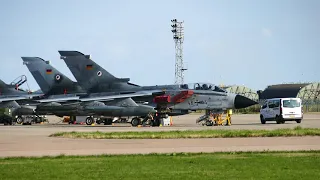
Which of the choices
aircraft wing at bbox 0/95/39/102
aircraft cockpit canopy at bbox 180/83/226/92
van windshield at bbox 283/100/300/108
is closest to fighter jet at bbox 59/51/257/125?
aircraft cockpit canopy at bbox 180/83/226/92

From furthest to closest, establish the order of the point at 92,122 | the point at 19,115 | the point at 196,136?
the point at 19,115
the point at 92,122
the point at 196,136

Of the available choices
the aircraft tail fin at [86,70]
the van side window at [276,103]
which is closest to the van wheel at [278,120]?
the van side window at [276,103]

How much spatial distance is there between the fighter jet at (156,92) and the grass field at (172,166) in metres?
26.0

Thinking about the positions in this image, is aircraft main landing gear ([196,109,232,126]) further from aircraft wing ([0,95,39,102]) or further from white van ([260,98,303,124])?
aircraft wing ([0,95,39,102])

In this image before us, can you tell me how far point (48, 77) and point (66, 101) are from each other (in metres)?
5.91

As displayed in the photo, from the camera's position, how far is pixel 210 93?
43125mm

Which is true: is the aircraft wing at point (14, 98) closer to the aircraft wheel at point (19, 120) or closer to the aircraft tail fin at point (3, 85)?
the aircraft wheel at point (19, 120)

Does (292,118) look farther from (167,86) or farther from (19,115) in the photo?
(19,115)

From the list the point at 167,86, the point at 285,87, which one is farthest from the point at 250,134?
the point at 285,87

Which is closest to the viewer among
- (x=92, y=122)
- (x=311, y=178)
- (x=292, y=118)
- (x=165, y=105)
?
(x=311, y=178)

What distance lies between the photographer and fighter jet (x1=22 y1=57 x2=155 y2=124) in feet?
145

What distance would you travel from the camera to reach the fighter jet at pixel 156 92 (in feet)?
141

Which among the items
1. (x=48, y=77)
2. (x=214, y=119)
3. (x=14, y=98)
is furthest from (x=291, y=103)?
(x=14, y=98)

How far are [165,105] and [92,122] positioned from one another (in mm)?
7042
